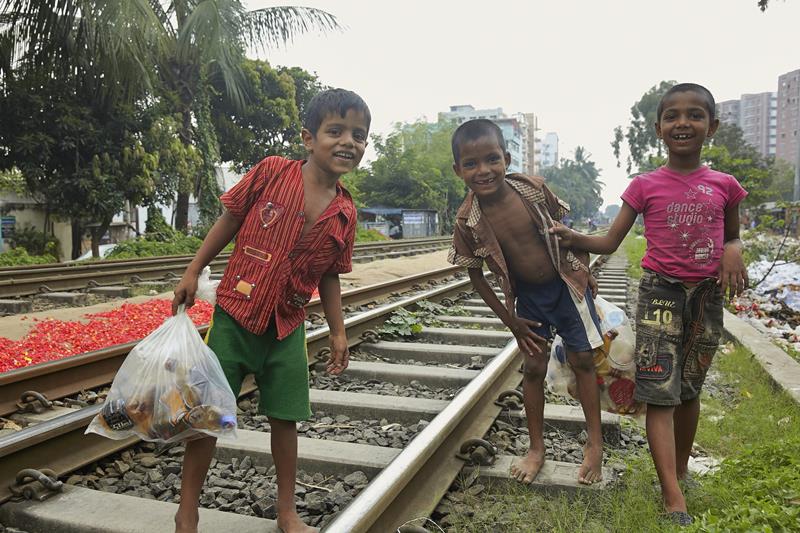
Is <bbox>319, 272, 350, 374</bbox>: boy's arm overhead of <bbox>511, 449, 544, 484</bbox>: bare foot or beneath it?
overhead

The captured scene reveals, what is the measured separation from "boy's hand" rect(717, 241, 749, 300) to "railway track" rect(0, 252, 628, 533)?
1.03 metres

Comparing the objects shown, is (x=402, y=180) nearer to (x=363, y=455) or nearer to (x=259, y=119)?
(x=259, y=119)

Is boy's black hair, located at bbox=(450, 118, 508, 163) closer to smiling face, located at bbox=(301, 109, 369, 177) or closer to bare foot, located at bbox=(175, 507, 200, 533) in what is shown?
smiling face, located at bbox=(301, 109, 369, 177)

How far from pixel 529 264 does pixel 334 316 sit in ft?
A: 3.11

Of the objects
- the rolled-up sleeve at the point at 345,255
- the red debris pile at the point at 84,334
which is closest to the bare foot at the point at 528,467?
the rolled-up sleeve at the point at 345,255

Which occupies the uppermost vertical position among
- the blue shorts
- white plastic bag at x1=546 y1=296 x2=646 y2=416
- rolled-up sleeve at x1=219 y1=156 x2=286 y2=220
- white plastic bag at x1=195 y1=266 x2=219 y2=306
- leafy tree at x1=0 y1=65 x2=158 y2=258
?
leafy tree at x1=0 y1=65 x2=158 y2=258

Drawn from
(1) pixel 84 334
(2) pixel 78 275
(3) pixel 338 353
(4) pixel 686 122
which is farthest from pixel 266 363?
(2) pixel 78 275

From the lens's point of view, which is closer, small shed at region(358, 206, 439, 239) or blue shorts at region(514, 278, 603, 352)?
blue shorts at region(514, 278, 603, 352)

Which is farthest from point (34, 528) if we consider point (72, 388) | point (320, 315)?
point (320, 315)

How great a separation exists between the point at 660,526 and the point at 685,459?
0.52 m

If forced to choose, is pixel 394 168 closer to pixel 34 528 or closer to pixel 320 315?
pixel 320 315

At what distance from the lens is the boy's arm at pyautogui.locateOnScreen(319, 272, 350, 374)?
8.02 feet

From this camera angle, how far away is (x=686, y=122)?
2438 mm

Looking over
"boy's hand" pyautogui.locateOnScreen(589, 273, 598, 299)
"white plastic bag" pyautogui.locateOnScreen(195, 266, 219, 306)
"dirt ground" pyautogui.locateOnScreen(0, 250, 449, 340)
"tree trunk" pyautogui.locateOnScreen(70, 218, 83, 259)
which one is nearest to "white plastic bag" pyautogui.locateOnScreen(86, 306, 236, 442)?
"white plastic bag" pyautogui.locateOnScreen(195, 266, 219, 306)
